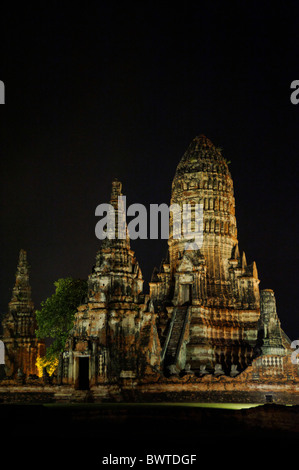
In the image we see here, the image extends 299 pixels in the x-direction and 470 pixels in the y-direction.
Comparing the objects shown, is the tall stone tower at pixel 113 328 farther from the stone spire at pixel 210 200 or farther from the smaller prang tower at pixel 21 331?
the smaller prang tower at pixel 21 331

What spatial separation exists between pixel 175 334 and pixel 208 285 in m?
4.87

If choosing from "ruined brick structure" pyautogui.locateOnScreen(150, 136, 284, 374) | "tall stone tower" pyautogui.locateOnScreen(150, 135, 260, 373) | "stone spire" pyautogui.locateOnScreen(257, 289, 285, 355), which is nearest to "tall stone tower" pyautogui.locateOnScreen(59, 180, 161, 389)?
"ruined brick structure" pyautogui.locateOnScreen(150, 136, 284, 374)

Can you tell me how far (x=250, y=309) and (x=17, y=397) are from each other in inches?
681

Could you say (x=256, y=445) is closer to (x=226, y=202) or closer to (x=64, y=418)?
(x=64, y=418)

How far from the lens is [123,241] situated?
4516 cm

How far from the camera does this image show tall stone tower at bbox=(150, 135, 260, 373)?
47.5 m

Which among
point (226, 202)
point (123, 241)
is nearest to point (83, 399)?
point (123, 241)

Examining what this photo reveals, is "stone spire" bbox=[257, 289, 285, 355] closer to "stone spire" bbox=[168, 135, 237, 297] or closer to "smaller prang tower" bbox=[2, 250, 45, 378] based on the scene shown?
"stone spire" bbox=[168, 135, 237, 297]

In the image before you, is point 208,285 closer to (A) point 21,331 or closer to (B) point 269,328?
(B) point 269,328

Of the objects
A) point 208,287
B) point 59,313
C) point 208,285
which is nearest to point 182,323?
point 208,287

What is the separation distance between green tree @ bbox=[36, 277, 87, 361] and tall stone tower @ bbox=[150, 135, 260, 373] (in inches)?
218
